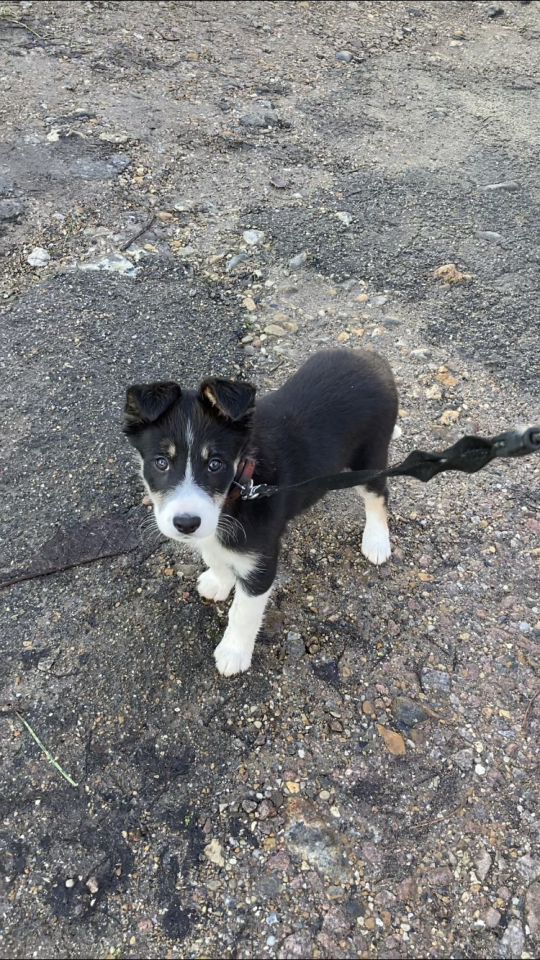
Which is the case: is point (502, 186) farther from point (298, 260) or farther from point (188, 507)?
point (188, 507)

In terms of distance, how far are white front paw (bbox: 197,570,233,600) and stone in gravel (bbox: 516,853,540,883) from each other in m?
1.68

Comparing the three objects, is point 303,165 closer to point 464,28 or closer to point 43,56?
point 43,56

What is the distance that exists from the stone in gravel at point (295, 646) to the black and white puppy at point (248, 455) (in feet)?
0.76

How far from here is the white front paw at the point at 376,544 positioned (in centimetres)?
352

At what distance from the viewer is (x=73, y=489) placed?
3.71m

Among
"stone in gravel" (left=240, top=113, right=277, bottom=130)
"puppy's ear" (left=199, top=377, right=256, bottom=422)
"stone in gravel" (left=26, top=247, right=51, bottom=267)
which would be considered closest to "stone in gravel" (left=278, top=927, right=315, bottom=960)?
"puppy's ear" (left=199, top=377, right=256, bottom=422)

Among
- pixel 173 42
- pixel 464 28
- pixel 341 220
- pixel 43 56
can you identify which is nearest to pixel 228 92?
pixel 173 42

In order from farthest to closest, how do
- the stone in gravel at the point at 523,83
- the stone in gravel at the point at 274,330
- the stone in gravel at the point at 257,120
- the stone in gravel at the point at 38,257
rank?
the stone in gravel at the point at 523,83
the stone in gravel at the point at 257,120
the stone in gravel at the point at 38,257
the stone in gravel at the point at 274,330

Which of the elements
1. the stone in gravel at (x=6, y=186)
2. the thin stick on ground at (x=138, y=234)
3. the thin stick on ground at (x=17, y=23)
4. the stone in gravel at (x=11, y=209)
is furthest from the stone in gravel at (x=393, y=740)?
the thin stick on ground at (x=17, y=23)

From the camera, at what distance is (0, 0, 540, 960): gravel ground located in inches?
98.0

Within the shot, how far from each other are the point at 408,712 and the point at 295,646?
605mm

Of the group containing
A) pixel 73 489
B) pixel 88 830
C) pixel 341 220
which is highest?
pixel 341 220

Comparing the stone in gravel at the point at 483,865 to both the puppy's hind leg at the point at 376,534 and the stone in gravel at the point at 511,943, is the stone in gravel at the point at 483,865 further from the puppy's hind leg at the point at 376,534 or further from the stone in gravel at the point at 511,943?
the puppy's hind leg at the point at 376,534

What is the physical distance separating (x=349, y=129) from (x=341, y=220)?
168 centimetres
